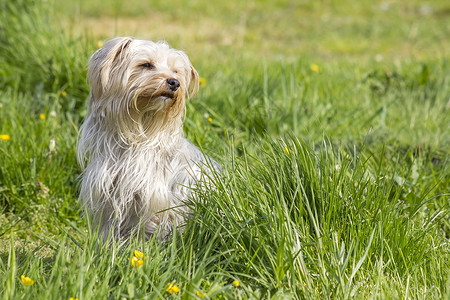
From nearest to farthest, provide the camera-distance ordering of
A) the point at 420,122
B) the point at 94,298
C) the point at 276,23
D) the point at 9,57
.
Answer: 1. the point at 94,298
2. the point at 420,122
3. the point at 9,57
4. the point at 276,23

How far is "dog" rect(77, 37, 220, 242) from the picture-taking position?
10.3 feet

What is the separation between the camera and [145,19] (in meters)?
12.9

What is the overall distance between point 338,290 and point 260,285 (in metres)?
0.37

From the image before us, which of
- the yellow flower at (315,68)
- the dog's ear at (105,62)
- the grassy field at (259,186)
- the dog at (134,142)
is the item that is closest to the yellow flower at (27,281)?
the grassy field at (259,186)

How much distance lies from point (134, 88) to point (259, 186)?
93 cm

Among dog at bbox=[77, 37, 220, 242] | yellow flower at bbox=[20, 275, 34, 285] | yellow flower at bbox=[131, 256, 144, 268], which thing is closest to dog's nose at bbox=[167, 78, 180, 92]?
dog at bbox=[77, 37, 220, 242]

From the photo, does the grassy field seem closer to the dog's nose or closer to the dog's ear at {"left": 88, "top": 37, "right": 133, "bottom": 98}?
the dog's nose

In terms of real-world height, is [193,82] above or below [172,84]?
below

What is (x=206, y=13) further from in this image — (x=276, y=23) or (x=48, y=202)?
(x=48, y=202)

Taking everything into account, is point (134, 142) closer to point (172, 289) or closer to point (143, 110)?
point (143, 110)

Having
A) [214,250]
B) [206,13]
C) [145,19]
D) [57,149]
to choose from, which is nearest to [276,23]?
[206,13]

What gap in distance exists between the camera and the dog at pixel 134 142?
315 centimetres

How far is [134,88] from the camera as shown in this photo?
10.4ft

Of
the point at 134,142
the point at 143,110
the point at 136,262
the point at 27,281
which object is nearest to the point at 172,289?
the point at 136,262
